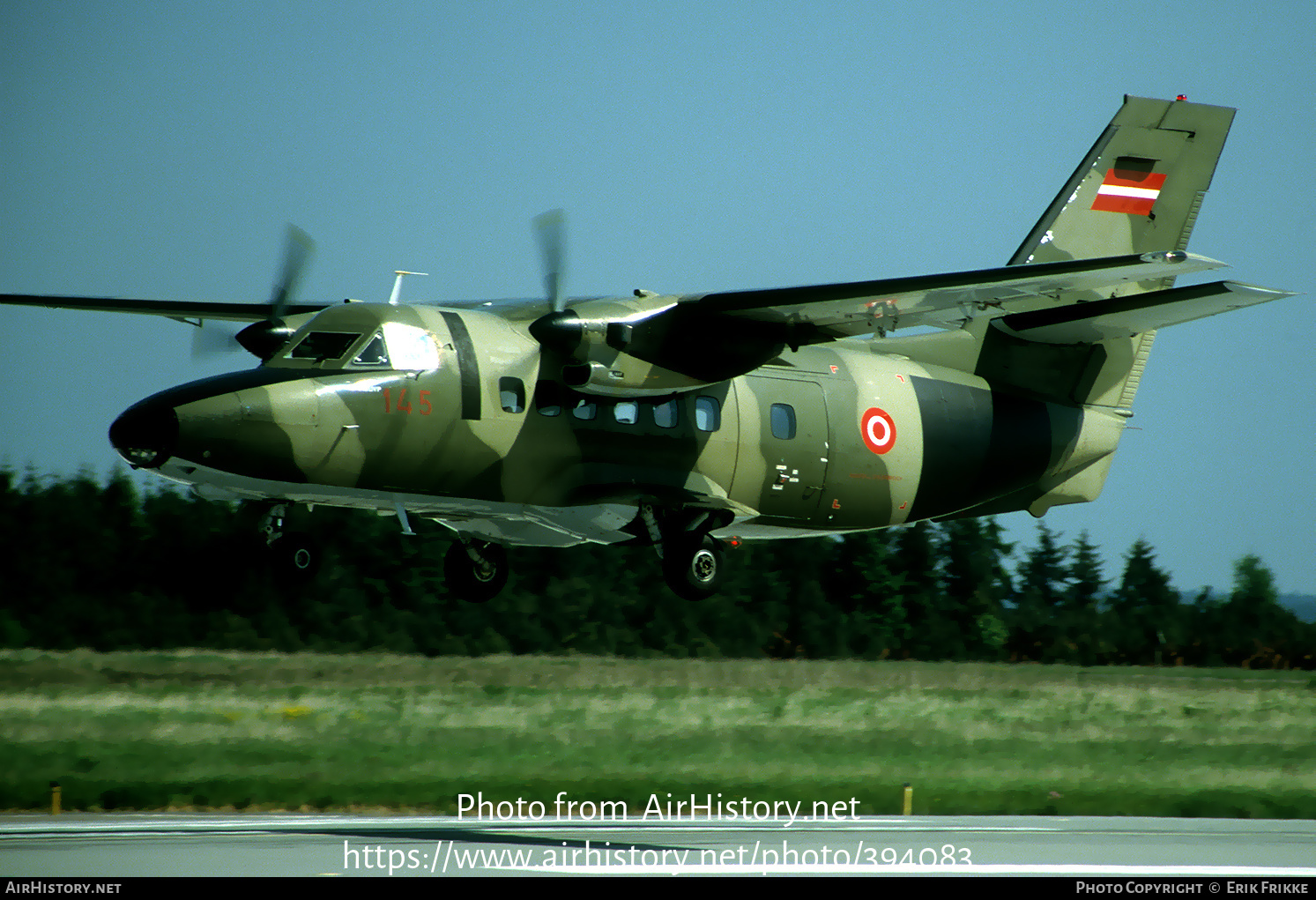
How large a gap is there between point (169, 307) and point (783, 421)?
28.1 feet

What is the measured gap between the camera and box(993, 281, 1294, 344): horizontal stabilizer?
16562 mm

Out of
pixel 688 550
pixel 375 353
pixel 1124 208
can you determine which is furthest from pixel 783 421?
pixel 1124 208

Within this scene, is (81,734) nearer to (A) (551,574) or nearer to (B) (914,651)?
(A) (551,574)

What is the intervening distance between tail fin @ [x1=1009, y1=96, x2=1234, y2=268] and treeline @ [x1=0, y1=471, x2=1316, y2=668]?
20.6 metres

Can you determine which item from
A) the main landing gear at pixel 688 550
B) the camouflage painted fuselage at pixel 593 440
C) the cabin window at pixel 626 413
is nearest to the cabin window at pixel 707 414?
the camouflage painted fuselage at pixel 593 440

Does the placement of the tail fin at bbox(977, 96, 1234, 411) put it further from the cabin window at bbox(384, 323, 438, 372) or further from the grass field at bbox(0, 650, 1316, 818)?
the cabin window at bbox(384, 323, 438, 372)

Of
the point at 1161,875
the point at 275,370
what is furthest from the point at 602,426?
the point at 1161,875

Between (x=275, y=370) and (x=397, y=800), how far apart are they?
7.74 m

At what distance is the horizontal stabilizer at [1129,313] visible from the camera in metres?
16.6

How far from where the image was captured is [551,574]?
45812 millimetres

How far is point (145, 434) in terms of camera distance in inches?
583

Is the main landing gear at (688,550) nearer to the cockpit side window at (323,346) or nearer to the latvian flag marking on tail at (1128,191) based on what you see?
the cockpit side window at (323,346)

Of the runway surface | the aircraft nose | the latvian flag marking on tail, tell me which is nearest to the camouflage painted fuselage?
the aircraft nose

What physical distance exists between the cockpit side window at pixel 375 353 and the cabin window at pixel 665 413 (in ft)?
11.9
